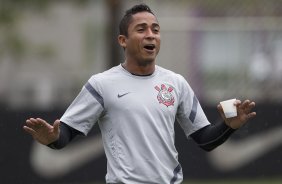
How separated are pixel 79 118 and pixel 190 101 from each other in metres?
0.80

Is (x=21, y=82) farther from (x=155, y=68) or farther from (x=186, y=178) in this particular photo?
(x=155, y=68)

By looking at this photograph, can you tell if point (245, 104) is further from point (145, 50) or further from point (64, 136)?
point (64, 136)

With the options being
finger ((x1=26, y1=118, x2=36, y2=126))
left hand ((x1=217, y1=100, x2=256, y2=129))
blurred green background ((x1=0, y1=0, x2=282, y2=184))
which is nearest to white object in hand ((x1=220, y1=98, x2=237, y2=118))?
left hand ((x1=217, y1=100, x2=256, y2=129))

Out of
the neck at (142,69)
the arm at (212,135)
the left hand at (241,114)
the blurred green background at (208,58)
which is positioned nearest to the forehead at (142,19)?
the neck at (142,69)

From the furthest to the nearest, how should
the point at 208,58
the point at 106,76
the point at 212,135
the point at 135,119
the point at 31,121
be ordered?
1. the point at 208,58
2. the point at 212,135
3. the point at 106,76
4. the point at 135,119
5. the point at 31,121

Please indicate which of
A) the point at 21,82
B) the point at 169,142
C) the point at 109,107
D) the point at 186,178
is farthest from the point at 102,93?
the point at 21,82

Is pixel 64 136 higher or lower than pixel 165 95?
lower

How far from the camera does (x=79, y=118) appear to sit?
7117mm

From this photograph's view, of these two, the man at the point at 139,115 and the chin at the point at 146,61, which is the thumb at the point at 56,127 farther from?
the chin at the point at 146,61

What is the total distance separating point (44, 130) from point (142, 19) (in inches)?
42.0

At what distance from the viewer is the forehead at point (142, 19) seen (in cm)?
714

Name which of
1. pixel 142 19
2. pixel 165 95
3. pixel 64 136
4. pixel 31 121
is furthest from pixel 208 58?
pixel 31 121

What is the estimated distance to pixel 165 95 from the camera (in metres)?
7.04

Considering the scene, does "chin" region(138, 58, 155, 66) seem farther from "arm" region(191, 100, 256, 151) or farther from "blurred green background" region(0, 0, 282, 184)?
"blurred green background" region(0, 0, 282, 184)
